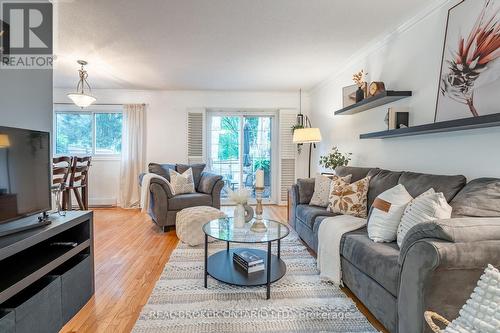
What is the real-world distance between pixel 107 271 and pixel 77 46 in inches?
99.4

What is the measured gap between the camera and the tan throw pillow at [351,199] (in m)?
2.60

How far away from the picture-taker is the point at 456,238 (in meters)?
1.20

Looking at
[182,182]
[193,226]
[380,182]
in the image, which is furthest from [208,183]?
[380,182]

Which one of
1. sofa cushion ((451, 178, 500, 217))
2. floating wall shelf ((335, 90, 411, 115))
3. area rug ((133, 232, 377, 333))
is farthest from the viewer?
floating wall shelf ((335, 90, 411, 115))

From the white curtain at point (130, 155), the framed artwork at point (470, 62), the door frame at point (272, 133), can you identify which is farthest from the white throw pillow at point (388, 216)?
the white curtain at point (130, 155)

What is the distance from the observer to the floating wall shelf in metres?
2.53

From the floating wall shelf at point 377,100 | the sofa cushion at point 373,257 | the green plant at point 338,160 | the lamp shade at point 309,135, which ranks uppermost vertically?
the floating wall shelf at point 377,100

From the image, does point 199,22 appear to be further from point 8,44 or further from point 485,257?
point 485,257

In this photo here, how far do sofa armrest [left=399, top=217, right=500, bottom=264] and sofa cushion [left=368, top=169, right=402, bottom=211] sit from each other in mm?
1103

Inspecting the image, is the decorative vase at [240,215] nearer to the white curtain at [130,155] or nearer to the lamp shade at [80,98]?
the lamp shade at [80,98]

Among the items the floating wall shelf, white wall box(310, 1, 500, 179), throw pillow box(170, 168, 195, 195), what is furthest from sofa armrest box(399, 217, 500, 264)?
throw pillow box(170, 168, 195, 195)

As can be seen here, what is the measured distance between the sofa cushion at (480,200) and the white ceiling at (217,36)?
1604 mm

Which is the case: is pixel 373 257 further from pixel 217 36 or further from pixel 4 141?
pixel 217 36

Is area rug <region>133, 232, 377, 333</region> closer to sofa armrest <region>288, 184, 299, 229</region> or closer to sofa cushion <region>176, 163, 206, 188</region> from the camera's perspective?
Answer: sofa armrest <region>288, 184, 299, 229</region>
